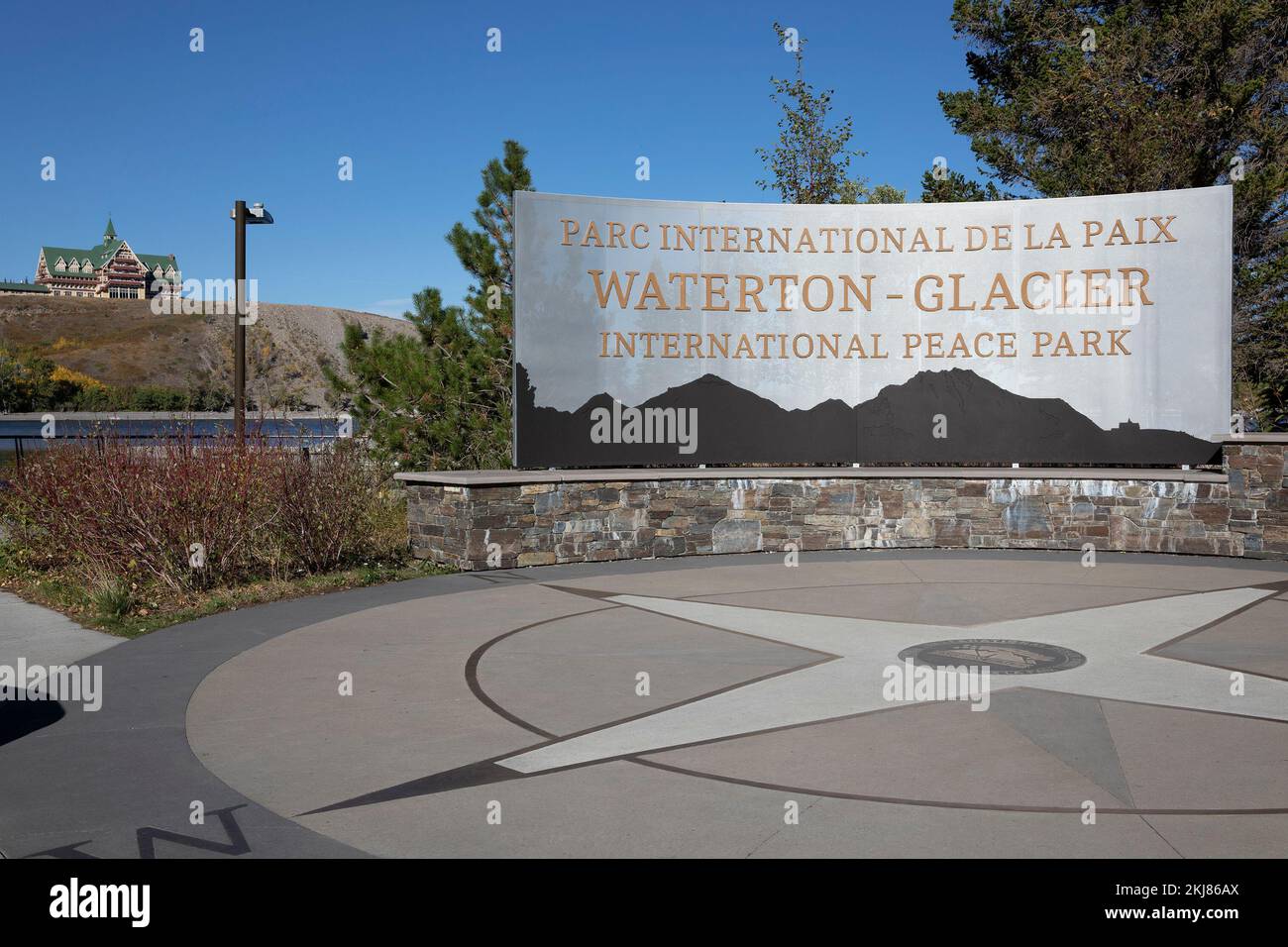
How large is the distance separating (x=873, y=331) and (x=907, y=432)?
4.66 ft

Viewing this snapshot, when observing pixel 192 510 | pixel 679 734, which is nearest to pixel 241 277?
pixel 192 510

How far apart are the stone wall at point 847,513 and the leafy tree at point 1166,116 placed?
943 centimetres

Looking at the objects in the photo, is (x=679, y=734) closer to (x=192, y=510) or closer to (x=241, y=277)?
(x=192, y=510)

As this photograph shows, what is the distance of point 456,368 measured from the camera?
1634 cm

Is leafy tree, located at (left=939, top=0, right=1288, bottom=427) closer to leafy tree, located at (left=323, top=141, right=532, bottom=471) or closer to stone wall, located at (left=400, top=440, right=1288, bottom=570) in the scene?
stone wall, located at (left=400, top=440, right=1288, bottom=570)

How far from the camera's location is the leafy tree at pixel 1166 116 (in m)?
21.9

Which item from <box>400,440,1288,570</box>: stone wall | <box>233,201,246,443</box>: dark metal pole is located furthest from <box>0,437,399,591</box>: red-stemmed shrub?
<box>233,201,246,443</box>: dark metal pole

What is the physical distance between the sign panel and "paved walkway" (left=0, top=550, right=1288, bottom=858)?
4487mm

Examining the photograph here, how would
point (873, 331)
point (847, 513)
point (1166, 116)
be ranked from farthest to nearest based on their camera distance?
point (1166, 116) < point (873, 331) < point (847, 513)

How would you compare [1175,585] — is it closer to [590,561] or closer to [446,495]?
[590,561]

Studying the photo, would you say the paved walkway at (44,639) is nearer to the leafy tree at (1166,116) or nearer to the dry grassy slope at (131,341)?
the leafy tree at (1166,116)

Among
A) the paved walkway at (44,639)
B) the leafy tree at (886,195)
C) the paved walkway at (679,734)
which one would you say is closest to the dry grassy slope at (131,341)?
the leafy tree at (886,195)

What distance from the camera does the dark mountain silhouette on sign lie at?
14.0 meters
